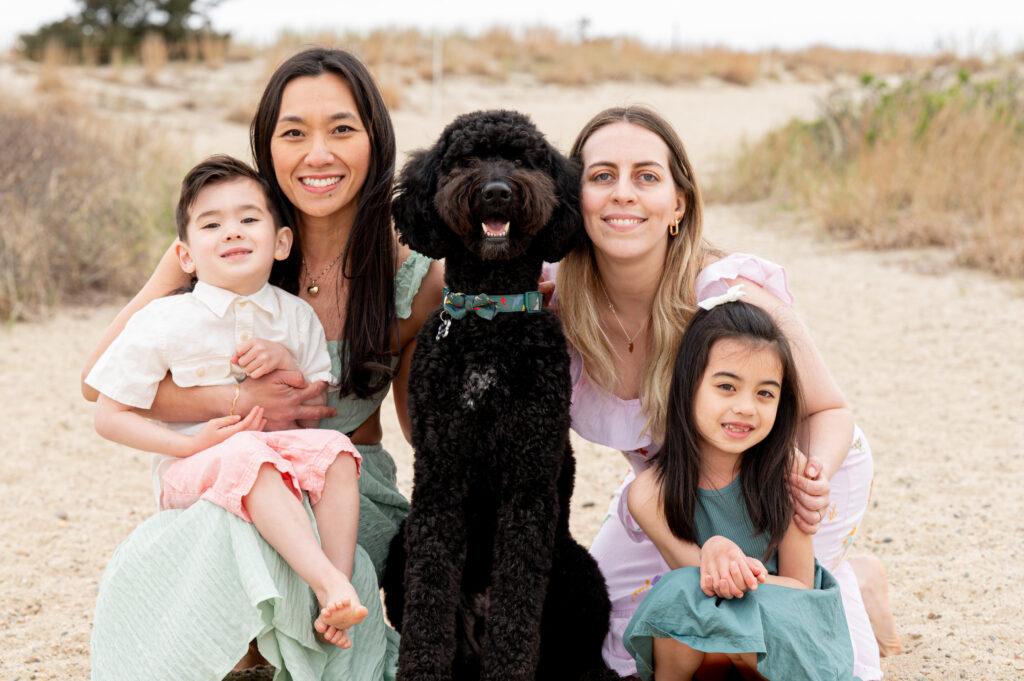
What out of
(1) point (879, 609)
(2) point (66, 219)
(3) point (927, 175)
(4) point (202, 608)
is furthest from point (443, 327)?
(3) point (927, 175)

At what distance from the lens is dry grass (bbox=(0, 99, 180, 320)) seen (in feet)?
22.7

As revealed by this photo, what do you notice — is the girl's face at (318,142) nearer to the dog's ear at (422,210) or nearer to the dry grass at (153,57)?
the dog's ear at (422,210)

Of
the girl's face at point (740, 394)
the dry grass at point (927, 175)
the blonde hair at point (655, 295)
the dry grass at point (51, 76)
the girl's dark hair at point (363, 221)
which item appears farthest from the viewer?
the dry grass at point (51, 76)

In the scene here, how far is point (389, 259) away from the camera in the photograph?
316 cm

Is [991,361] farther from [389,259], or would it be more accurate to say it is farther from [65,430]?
[65,430]

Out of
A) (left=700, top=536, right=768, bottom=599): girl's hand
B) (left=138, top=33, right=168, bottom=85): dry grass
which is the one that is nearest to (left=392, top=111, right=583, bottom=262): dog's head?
(left=700, top=536, right=768, bottom=599): girl's hand

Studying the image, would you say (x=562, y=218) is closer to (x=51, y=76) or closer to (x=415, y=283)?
Answer: (x=415, y=283)

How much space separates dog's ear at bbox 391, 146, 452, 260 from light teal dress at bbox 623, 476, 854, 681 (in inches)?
42.6

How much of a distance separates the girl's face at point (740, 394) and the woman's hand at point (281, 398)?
121 centimetres

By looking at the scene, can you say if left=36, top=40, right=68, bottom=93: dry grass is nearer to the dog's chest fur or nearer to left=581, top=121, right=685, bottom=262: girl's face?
left=581, top=121, right=685, bottom=262: girl's face

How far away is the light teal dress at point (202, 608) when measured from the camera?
2385mm

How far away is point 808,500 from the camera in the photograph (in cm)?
264

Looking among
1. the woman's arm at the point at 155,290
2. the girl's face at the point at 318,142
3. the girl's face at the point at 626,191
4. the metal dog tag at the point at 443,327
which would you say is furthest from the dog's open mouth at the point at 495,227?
the woman's arm at the point at 155,290

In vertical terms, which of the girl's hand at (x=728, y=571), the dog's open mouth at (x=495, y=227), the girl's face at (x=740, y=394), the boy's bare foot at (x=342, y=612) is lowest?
the boy's bare foot at (x=342, y=612)
